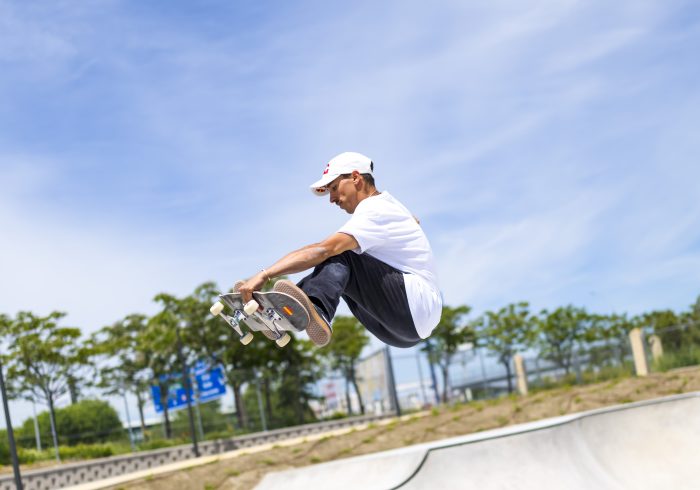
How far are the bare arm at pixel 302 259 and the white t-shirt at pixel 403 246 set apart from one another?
0.28ft

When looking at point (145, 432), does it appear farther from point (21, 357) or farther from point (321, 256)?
point (321, 256)

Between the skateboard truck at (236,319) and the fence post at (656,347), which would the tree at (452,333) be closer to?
the fence post at (656,347)

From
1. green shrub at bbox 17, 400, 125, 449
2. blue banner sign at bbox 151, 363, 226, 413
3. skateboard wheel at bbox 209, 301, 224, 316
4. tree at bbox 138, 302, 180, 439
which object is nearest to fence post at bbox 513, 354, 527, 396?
blue banner sign at bbox 151, 363, 226, 413

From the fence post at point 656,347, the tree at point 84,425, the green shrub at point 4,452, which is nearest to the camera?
the green shrub at point 4,452

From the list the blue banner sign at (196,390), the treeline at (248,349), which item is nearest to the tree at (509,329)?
the treeline at (248,349)

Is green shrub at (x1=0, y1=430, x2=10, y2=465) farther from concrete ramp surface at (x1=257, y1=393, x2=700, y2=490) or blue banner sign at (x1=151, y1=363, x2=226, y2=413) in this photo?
concrete ramp surface at (x1=257, y1=393, x2=700, y2=490)

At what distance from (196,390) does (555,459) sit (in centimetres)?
1829

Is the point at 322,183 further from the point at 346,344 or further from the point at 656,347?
the point at 346,344

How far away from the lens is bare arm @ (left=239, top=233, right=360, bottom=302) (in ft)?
13.1

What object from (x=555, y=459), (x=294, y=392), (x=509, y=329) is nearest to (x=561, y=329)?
(x=509, y=329)

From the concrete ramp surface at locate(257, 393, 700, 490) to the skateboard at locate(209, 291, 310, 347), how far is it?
20.1ft

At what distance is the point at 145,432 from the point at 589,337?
3304cm

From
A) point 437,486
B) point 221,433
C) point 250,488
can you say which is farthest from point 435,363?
point 437,486

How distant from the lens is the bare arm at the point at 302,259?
400cm
